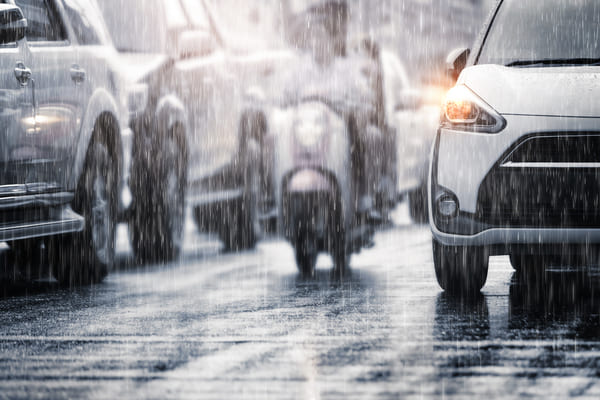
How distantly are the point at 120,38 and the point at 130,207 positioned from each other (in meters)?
1.28

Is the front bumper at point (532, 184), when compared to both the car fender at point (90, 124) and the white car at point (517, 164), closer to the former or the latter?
the white car at point (517, 164)

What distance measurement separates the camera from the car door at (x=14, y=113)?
7.53m

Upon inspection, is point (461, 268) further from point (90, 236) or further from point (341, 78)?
point (90, 236)

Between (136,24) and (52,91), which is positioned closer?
(52,91)

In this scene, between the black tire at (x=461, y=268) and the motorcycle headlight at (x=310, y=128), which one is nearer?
the black tire at (x=461, y=268)

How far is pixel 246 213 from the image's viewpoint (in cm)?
1136

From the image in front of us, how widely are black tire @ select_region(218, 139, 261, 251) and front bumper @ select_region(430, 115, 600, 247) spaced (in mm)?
4063

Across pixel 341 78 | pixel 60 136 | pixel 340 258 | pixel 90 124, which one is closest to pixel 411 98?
pixel 341 78

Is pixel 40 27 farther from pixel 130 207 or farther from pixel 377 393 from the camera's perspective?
Result: pixel 377 393

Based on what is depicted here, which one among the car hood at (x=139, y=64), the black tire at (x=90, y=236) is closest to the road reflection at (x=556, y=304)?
the black tire at (x=90, y=236)

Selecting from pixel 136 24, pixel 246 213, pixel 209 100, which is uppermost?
pixel 136 24

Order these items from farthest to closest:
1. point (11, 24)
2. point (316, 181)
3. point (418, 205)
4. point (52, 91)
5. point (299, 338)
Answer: point (418, 205) → point (316, 181) → point (52, 91) → point (11, 24) → point (299, 338)

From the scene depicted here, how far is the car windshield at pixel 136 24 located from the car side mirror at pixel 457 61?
8.90ft

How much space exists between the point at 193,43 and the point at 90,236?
2.13 m
